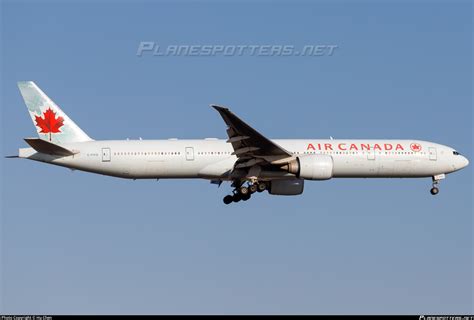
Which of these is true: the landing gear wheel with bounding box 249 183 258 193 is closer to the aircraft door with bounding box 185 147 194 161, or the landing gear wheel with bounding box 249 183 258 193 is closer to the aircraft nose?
the aircraft door with bounding box 185 147 194 161

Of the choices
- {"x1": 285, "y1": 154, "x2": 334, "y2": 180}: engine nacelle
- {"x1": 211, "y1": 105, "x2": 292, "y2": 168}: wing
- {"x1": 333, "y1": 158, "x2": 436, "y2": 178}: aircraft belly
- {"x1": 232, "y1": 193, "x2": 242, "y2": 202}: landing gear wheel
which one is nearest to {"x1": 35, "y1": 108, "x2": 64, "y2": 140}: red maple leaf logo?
{"x1": 211, "y1": 105, "x2": 292, "y2": 168}: wing

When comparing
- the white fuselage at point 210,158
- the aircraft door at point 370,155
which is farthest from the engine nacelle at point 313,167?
the aircraft door at point 370,155

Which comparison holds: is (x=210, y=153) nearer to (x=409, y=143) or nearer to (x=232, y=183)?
(x=232, y=183)

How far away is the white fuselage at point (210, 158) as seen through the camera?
153ft

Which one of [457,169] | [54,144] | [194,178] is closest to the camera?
[54,144]

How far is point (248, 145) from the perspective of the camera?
45.6 meters

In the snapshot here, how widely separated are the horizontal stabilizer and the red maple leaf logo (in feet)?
8.54

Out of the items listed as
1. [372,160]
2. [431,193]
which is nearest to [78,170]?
[372,160]

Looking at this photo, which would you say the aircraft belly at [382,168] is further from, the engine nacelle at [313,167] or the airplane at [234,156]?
the engine nacelle at [313,167]

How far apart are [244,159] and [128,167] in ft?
23.0

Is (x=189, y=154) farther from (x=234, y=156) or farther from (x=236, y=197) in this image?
(x=236, y=197)

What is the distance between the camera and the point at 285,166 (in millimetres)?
46812

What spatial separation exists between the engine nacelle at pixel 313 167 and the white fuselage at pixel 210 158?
1.23 m

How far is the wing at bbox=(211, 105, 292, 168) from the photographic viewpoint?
143 feet
